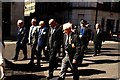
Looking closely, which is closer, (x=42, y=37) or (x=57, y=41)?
(x=57, y=41)

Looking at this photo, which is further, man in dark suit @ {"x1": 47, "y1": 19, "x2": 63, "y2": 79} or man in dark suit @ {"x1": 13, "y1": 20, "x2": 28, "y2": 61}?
man in dark suit @ {"x1": 13, "y1": 20, "x2": 28, "y2": 61}

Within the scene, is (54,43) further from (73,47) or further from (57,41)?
(73,47)

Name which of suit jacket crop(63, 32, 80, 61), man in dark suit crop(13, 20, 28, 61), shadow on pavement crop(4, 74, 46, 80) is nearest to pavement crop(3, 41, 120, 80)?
shadow on pavement crop(4, 74, 46, 80)

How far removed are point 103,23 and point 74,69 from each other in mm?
29450

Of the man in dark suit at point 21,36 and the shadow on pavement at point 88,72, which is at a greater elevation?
the man in dark suit at point 21,36

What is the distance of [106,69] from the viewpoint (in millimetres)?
11594

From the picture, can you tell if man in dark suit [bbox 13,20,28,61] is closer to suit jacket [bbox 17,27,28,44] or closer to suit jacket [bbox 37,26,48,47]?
suit jacket [bbox 17,27,28,44]

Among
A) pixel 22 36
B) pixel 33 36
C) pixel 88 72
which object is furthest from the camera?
pixel 22 36

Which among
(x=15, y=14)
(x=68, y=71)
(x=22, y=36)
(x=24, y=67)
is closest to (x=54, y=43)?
(x=68, y=71)

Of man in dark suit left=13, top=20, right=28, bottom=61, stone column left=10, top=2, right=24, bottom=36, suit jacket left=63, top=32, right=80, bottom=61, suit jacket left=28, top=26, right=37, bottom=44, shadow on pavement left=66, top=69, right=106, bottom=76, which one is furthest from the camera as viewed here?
stone column left=10, top=2, right=24, bottom=36

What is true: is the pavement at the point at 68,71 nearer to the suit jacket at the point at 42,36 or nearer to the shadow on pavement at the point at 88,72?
the shadow on pavement at the point at 88,72

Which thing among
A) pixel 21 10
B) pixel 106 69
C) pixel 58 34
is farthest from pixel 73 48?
pixel 21 10

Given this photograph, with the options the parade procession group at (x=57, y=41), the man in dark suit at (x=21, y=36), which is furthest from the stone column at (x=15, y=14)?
the man in dark suit at (x=21, y=36)

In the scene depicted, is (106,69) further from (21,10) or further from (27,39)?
(21,10)
